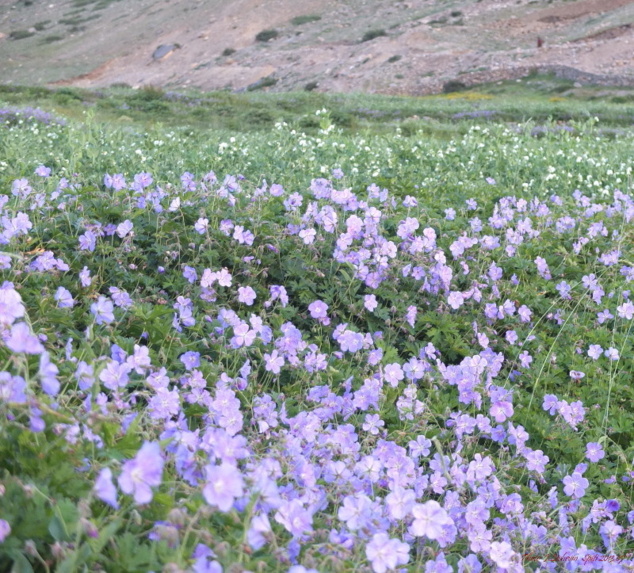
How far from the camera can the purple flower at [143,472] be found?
1.38 m

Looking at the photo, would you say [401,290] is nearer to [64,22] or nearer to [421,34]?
[421,34]

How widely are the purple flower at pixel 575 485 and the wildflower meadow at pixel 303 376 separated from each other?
0.04ft

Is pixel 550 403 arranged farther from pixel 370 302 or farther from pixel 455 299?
pixel 370 302

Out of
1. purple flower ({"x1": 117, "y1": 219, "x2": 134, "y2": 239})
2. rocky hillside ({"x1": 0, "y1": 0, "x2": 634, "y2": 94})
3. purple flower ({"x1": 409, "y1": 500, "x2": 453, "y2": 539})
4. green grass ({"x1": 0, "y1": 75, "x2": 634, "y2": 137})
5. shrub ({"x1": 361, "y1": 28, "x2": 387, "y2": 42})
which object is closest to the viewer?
purple flower ({"x1": 409, "y1": 500, "x2": 453, "y2": 539})

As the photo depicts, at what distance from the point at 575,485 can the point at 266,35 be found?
2465 inches

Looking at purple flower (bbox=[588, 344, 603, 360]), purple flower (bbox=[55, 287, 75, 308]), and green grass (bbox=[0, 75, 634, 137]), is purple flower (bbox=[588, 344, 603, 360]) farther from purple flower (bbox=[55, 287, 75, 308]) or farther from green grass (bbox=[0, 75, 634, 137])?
green grass (bbox=[0, 75, 634, 137])

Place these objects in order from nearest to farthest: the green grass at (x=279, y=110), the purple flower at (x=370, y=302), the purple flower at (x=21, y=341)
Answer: the purple flower at (x=21, y=341)
the purple flower at (x=370, y=302)
the green grass at (x=279, y=110)

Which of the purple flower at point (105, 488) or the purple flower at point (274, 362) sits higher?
the purple flower at point (105, 488)

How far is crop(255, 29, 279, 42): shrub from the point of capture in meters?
60.6

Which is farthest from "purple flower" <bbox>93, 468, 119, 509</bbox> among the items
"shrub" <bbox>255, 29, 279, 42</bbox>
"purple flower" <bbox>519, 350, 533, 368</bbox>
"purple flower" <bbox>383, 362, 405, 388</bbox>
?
"shrub" <bbox>255, 29, 279, 42</bbox>

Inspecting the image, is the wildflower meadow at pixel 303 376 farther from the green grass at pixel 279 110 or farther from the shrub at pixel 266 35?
the shrub at pixel 266 35

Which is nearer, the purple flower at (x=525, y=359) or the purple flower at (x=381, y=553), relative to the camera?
the purple flower at (x=381, y=553)

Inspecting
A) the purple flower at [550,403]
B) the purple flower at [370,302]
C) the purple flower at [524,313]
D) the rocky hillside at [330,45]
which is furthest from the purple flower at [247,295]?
the rocky hillside at [330,45]

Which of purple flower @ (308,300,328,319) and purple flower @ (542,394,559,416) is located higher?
purple flower @ (308,300,328,319)
